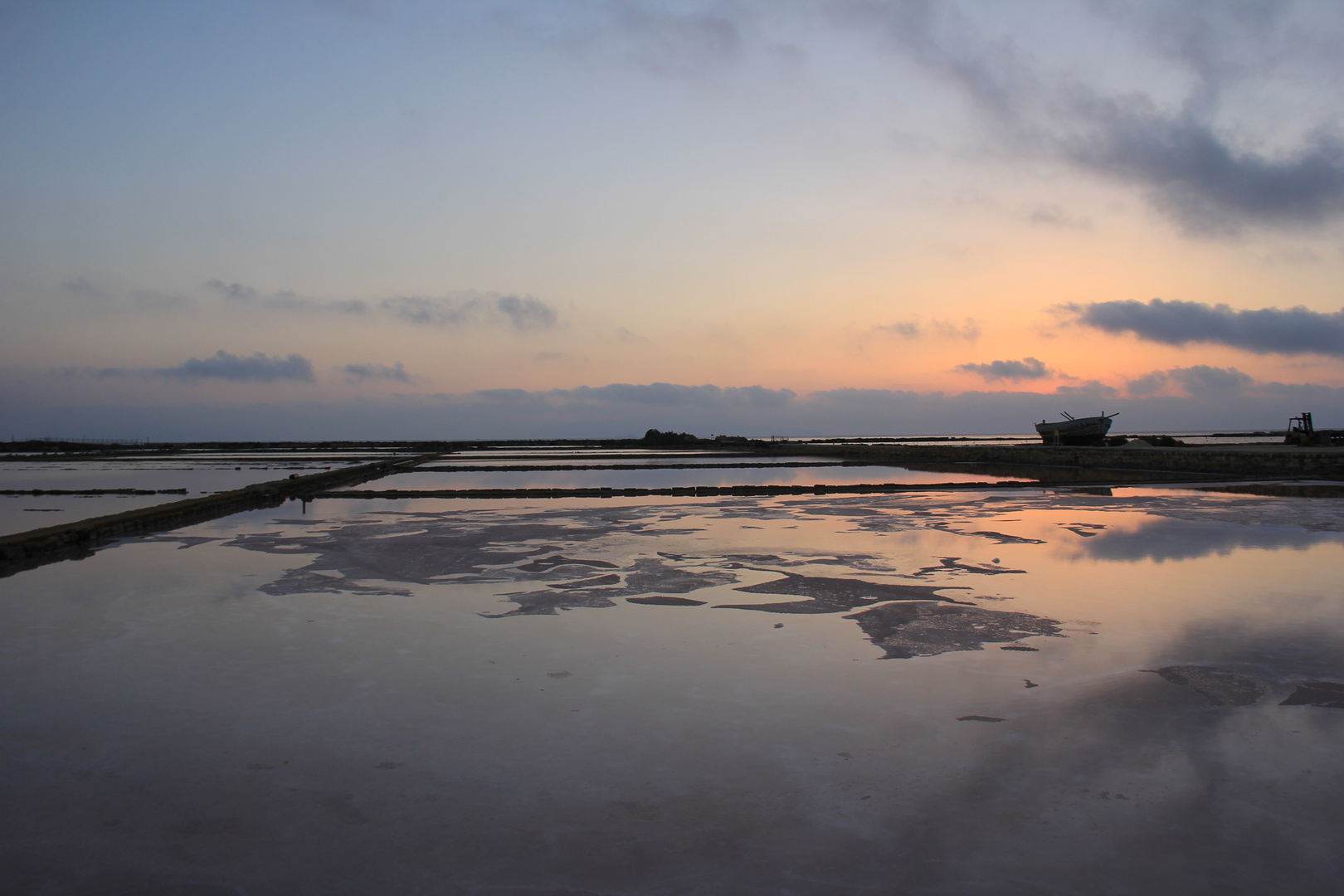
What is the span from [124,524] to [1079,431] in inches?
1499

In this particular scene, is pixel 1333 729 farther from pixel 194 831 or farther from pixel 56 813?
pixel 56 813

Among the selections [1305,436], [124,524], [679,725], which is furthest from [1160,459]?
[124,524]

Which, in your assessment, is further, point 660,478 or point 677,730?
point 660,478

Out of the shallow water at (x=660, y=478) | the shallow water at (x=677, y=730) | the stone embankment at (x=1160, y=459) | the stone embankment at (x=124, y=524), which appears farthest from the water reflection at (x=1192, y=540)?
the stone embankment at (x=1160, y=459)

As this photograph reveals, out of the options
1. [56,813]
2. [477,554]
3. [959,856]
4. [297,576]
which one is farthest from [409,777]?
[477,554]

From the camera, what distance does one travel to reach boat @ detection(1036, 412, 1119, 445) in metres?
36.7

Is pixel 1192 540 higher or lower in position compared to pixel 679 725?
higher

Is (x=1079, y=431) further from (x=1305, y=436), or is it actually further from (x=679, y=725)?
(x=679, y=725)

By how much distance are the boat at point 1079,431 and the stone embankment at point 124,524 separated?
3298cm

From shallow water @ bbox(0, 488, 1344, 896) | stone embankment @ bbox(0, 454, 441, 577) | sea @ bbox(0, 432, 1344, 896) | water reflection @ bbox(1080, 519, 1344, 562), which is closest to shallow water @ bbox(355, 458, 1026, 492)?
stone embankment @ bbox(0, 454, 441, 577)

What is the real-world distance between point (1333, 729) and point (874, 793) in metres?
2.40

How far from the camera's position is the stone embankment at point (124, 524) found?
9523mm

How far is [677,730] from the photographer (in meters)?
3.92

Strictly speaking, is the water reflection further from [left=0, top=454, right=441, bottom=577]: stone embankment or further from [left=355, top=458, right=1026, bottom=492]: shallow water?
[left=0, top=454, right=441, bottom=577]: stone embankment
